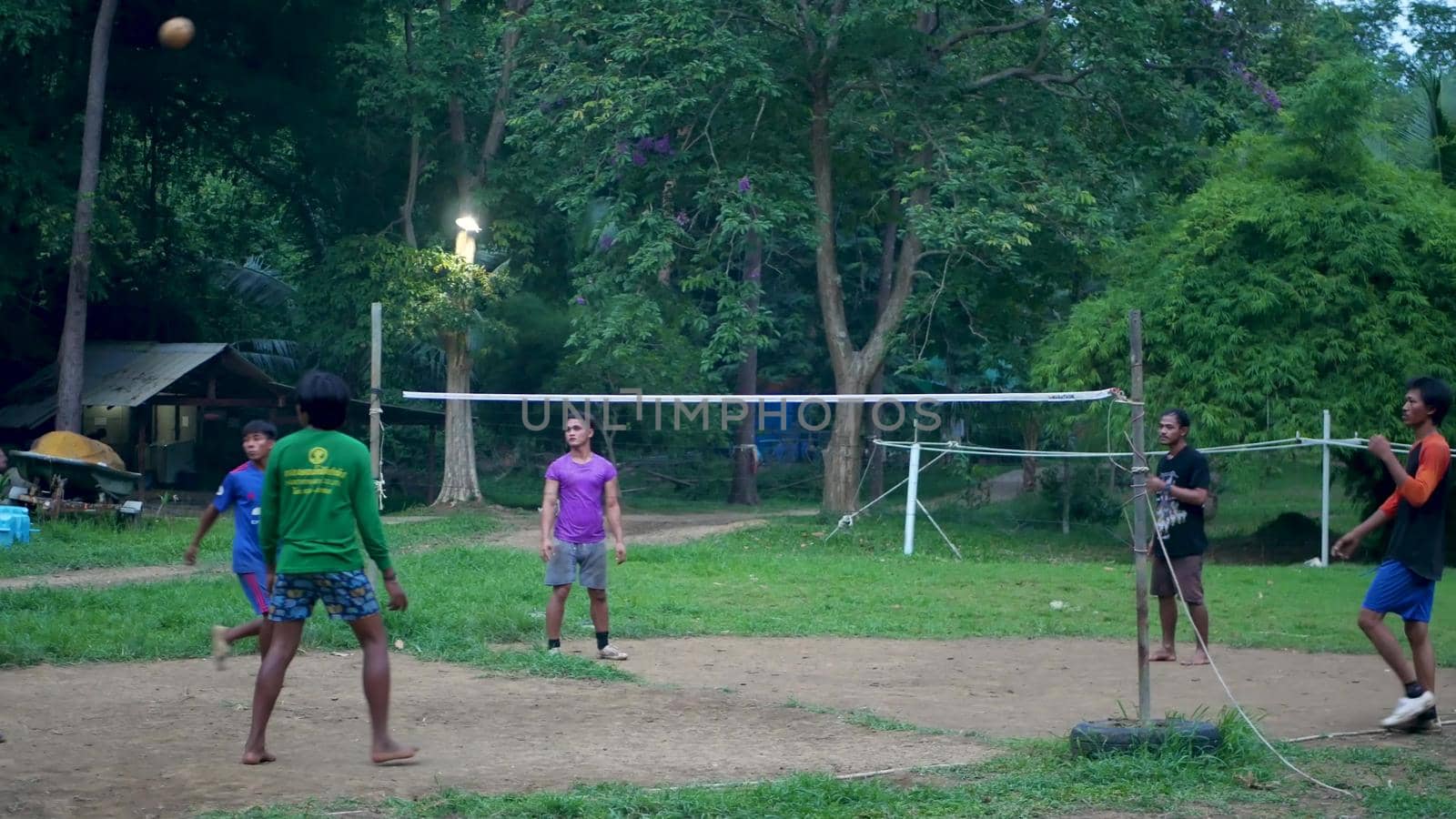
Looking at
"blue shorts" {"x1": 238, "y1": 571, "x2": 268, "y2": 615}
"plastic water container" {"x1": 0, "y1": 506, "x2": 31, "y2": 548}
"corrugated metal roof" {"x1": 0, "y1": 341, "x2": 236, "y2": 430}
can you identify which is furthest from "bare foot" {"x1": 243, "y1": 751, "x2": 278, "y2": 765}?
"corrugated metal roof" {"x1": 0, "y1": 341, "x2": 236, "y2": 430}

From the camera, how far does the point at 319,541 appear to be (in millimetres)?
6320

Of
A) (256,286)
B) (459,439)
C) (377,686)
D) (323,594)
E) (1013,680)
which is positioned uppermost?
(256,286)

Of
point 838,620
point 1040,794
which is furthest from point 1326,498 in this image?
point 1040,794

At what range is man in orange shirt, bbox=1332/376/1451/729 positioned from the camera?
290 inches

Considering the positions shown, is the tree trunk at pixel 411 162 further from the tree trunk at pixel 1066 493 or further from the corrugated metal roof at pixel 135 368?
the tree trunk at pixel 1066 493

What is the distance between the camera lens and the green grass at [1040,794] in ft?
18.2

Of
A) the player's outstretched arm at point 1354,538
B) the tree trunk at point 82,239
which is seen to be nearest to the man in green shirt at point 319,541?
the player's outstretched arm at point 1354,538

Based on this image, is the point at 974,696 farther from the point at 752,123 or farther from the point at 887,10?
the point at 752,123

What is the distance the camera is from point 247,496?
8672mm

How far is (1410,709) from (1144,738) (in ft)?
6.22

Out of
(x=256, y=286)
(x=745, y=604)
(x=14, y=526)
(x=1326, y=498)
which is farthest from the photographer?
(x=256, y=286)

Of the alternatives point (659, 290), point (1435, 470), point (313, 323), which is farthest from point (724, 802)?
point (313, 323)

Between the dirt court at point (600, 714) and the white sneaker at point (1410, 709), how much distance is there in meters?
0.16

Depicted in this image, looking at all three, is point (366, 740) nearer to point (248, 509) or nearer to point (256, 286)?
point (248, 509)
